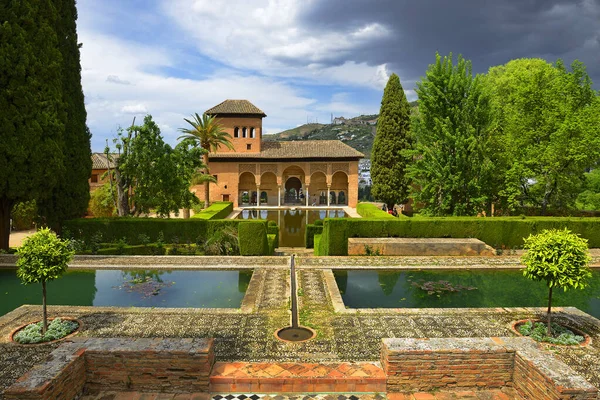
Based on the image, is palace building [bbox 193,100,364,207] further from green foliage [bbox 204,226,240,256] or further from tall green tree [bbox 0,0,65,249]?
tall green tree [bbox 0,0,65,249]

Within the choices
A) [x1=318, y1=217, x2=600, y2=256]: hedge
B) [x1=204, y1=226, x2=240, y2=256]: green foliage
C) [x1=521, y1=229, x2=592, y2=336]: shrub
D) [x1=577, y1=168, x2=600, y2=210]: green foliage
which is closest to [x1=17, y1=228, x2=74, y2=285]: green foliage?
[x1=204, y1=226, x2=240, y2=256]: green foliage

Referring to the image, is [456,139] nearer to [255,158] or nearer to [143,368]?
[143,368]

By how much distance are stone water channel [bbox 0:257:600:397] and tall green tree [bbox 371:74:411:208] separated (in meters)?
20.6

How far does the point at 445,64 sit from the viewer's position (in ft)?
67.0

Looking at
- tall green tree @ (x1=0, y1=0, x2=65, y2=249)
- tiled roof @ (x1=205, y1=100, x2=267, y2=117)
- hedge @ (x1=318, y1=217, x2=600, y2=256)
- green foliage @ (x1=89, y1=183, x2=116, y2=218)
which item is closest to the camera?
tall green tree @ (x1=0, y1=0, x2=65, y2=249)

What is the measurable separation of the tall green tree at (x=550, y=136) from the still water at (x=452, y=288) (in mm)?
7723

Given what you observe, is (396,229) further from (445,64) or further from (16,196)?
(16,196)

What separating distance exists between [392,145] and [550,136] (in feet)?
37.3

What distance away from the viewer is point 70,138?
17.2 meters

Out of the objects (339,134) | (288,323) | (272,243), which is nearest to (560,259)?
(288,323)

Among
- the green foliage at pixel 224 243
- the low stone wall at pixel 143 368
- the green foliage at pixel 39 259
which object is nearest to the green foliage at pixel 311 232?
the green foliage at pixel 224 243

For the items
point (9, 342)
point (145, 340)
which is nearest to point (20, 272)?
point (9, 342)

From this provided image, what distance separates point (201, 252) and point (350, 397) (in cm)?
1183

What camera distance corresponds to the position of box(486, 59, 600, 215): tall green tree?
19.2 metres
